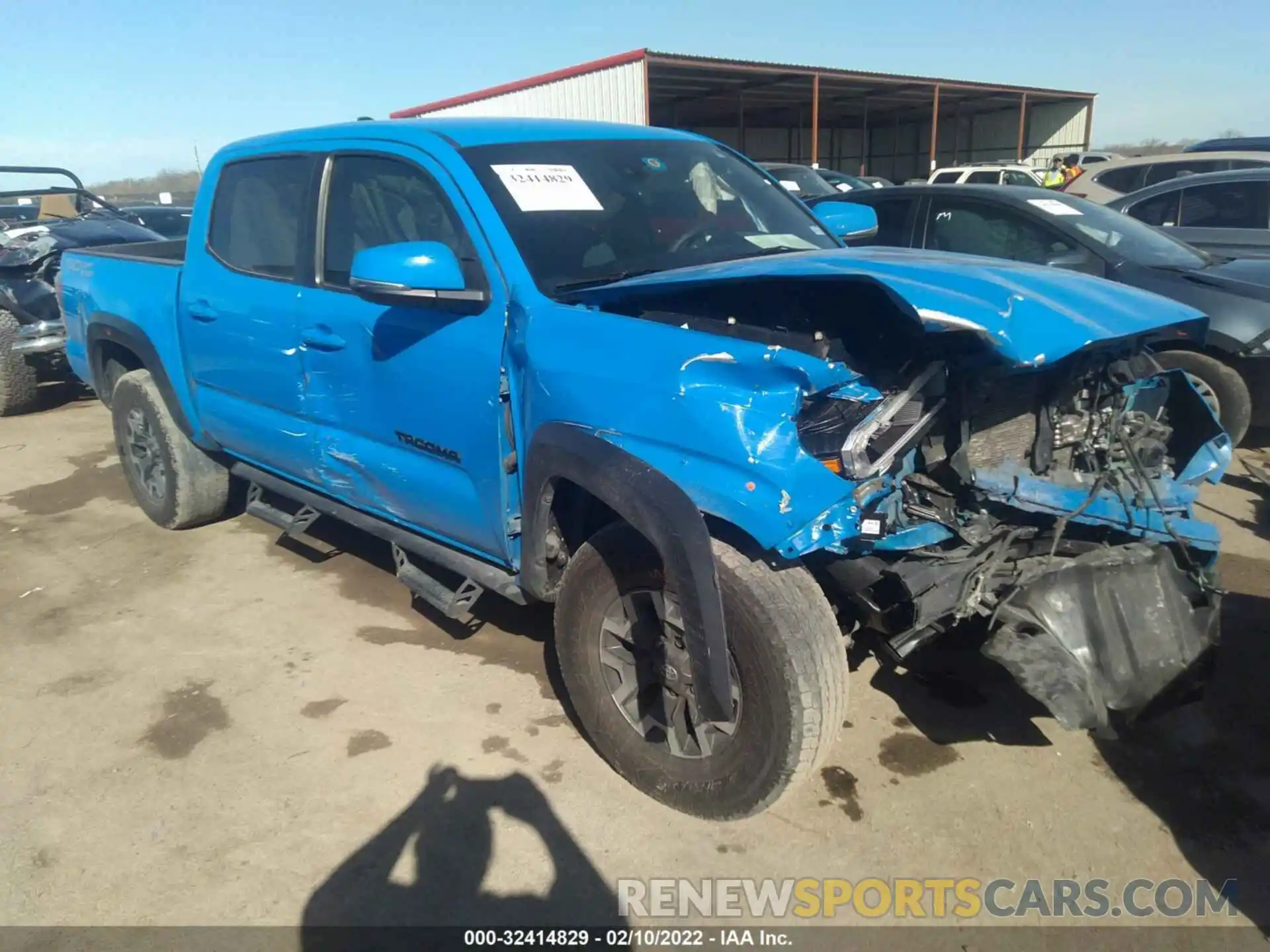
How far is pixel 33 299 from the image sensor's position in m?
8.29

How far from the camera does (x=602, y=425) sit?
8.30ft

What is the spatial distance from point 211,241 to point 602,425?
269cm

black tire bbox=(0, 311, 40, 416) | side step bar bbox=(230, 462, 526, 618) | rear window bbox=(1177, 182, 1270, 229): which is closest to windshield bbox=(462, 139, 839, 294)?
side step bar bbox=(230, 462, 526, 618)

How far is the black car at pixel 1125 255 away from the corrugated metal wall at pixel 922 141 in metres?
25.7

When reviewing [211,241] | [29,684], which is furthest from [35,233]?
[29,684]

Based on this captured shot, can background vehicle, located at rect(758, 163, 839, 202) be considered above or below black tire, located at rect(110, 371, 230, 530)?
above

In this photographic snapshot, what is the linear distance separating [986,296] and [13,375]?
333 inches

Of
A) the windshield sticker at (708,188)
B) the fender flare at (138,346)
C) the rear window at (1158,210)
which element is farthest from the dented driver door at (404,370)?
the rear window at (1158,210)

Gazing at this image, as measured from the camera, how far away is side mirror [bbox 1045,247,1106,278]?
573 cm

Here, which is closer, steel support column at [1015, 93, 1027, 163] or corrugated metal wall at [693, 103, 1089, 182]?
steel support column at [1015, 93, 1027, 163]

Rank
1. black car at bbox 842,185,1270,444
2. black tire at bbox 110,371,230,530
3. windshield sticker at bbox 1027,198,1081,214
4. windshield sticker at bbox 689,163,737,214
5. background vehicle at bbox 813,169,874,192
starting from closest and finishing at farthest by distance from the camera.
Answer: windshield sticker at bbox 689,163,737,214 → black tire at bbox 110,371,230,530 → black car at bbox 842,185,1270,444 → windshield sticker at bbox 1027,198,1081,214 → background vehicle at bbox 813,169,874,192

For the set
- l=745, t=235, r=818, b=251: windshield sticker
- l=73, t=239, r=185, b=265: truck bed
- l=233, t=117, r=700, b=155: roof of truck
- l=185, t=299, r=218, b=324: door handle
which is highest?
l=233, t=117, r=700, b=155: roof of truck

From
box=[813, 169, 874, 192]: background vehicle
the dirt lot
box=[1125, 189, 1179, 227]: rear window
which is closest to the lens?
the dirt lot

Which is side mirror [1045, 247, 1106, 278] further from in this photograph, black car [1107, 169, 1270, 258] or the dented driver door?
the dented driver door
